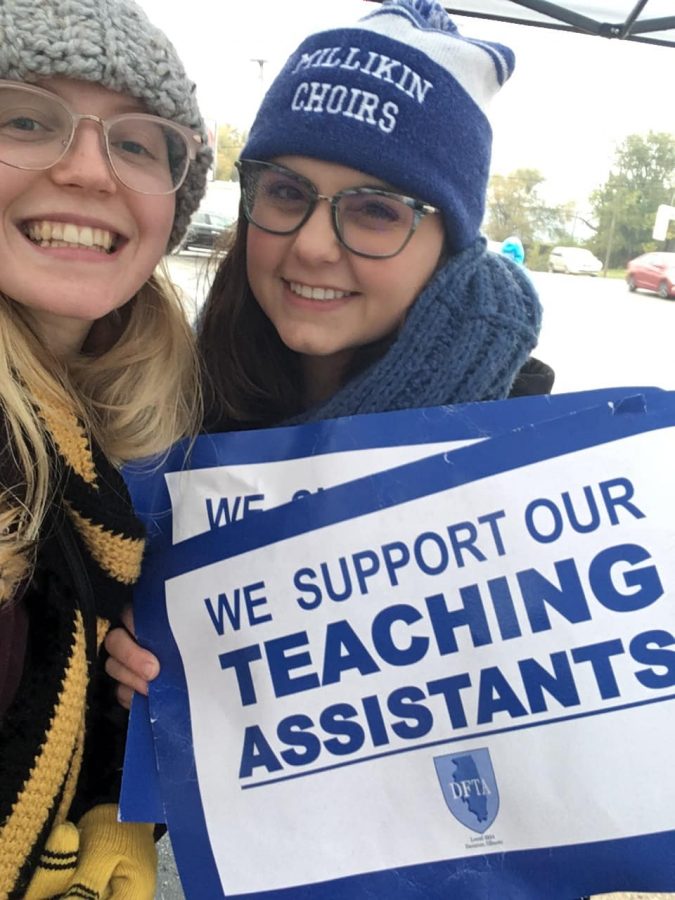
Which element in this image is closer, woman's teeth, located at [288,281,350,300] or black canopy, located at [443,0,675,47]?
woman's teeth, located at [288,281,350,300]

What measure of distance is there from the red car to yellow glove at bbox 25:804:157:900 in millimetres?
10379

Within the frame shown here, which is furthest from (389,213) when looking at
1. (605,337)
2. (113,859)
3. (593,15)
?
(605,337)

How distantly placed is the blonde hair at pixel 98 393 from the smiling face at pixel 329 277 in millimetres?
157

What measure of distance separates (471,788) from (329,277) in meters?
0.66

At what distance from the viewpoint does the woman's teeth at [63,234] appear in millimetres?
804

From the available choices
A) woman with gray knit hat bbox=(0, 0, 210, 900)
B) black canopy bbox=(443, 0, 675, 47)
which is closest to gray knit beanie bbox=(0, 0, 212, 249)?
woman with gray knit hat bbox=(0, 0, 210, 900)

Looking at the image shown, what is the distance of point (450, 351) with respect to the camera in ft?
3.10

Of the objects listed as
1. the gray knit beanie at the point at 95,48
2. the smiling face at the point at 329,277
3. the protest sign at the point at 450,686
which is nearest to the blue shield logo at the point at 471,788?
the protest sign at the point at 450,686

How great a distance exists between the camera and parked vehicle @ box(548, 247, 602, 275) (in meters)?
11.0

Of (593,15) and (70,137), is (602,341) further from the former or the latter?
(70,137)

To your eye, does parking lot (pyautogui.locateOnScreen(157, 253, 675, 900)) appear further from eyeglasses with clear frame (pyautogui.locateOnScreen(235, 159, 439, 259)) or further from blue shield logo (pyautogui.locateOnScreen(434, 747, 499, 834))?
eyeglasses with clear frame (pyautogui.locateOnScreen(235, 159, 439, 259))

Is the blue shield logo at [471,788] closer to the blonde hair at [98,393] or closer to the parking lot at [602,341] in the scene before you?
the blonde hair at [98,393]

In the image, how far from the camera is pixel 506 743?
0.70 meters

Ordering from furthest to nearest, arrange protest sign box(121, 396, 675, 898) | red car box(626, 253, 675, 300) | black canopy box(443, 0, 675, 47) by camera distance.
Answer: red car box(626, 253, 675, 300) < black canopy box(443, 0, 675, 47) < protest sign box(121, 396, 675, 898)
